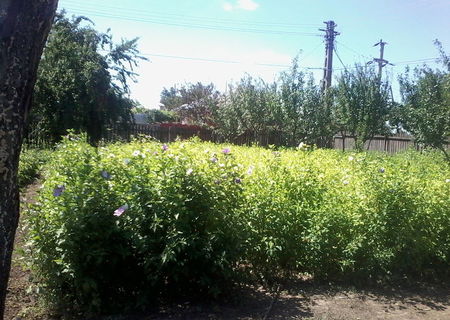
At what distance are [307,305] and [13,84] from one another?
9.38 ft

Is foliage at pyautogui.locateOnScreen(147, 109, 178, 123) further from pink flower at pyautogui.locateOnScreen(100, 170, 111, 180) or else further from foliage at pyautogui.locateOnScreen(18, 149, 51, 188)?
pink flower at pyautogui.locateOnScreen(100, 170, 111, 180)

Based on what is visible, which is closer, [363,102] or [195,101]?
[363,102]

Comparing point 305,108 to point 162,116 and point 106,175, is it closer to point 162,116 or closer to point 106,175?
point 106,175

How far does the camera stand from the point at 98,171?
3855mm

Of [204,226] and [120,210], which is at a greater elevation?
[120,210]

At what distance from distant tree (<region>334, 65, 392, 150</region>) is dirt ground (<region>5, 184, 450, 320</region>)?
1396cm

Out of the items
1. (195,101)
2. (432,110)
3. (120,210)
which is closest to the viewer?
(120,210)

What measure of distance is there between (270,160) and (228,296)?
187 cm

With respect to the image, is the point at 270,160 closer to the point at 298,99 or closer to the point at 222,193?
the point at 222,193

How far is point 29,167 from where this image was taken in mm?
10781

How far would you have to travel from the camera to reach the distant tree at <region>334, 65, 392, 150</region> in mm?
18078

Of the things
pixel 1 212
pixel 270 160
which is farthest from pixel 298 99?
pixel 1 212

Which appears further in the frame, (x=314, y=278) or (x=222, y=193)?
(x=314, y=278)

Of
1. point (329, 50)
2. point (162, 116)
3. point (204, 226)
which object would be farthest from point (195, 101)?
point (204, 226)
